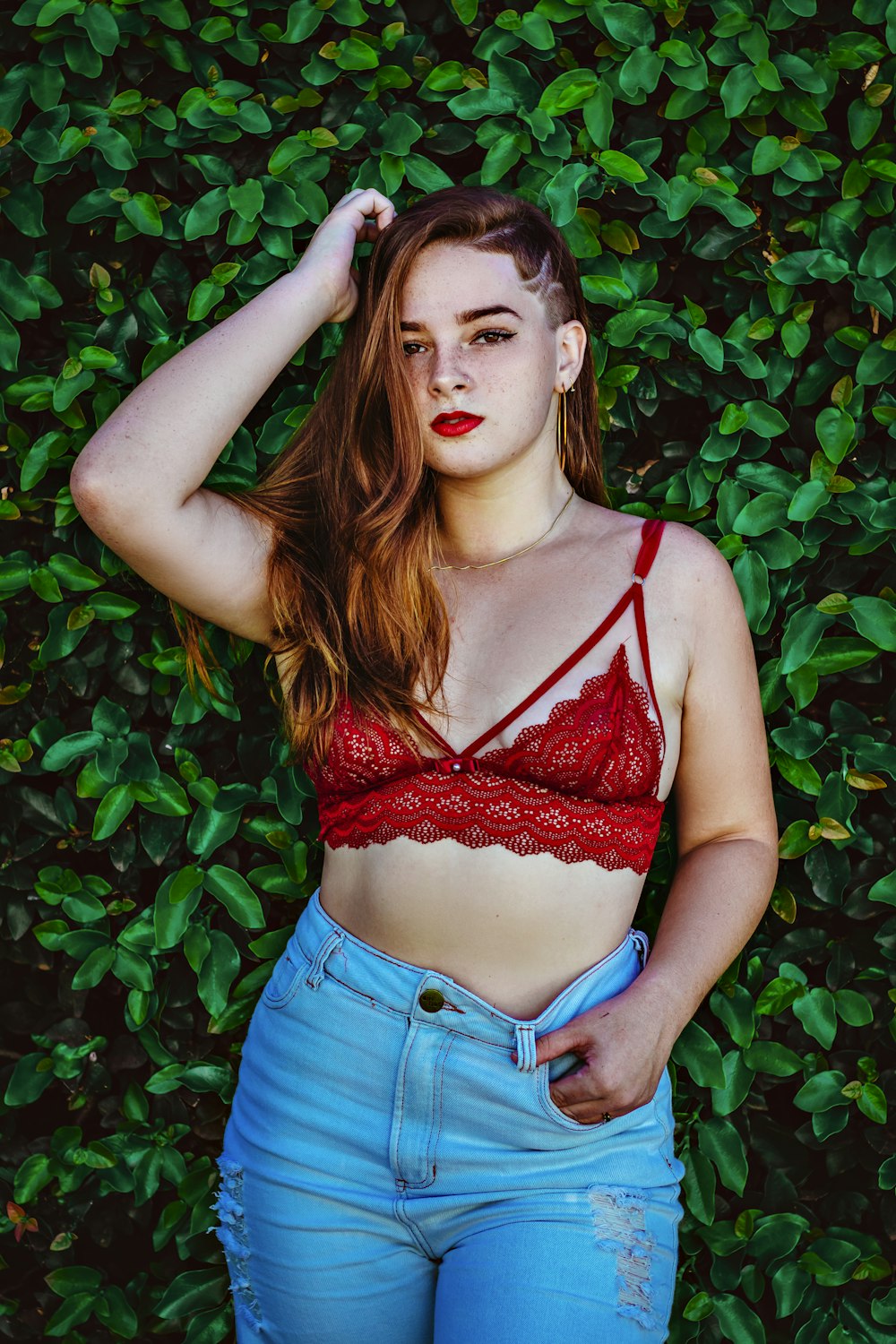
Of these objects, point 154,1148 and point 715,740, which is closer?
point 715,740

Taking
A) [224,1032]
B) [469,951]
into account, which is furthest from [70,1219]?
[469,951]

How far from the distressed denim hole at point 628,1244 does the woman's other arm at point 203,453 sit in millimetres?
1157

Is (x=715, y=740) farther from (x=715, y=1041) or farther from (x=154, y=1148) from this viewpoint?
(x=154, y=1148)

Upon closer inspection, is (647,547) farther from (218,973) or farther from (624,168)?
(218,973)

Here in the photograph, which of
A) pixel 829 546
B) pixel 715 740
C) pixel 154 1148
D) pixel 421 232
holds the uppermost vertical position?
pixel 421 232

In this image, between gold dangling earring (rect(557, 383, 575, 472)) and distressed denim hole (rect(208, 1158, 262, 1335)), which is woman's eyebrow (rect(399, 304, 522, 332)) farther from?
distressed denim hole (rect(208, 1158, 262, 1335))

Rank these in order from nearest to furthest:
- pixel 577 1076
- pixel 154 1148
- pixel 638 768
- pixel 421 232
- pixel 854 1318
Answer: pixel 577 1076 < pixel 638 768 < pixel 421 232 < pixel 854 1318 < pixel 154 1148

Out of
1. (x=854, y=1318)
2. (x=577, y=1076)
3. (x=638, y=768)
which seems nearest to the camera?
(x=577, y=1076)

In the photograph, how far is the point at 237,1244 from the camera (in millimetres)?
2082

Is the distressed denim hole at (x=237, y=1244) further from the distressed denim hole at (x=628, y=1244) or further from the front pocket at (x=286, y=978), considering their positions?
the distressed denim hole at (x=628, y=1244)

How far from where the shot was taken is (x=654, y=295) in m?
2.45

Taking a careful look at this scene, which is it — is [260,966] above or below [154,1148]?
above

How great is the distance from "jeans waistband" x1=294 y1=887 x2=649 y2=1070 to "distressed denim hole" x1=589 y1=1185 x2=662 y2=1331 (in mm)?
247

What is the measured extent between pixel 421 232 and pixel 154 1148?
190cm
